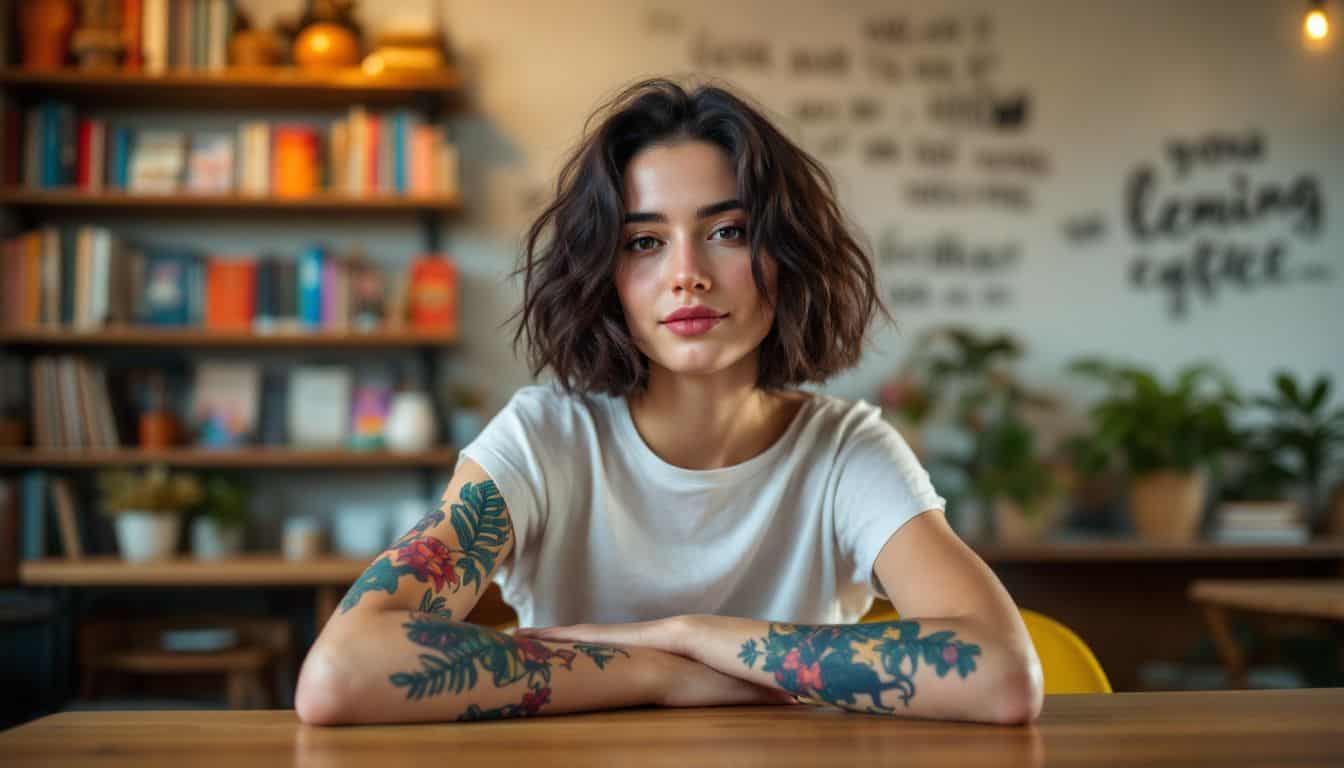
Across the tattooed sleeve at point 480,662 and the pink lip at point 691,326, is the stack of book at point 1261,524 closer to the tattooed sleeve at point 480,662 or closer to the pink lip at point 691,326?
the pink lip at point 691,326

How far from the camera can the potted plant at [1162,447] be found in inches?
159

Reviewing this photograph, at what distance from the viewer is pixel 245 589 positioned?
13.3 feet

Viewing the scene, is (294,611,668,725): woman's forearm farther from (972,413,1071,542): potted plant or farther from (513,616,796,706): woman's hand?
(972,413,1071,542): potted plant

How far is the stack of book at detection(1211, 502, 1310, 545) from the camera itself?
4.04 metres

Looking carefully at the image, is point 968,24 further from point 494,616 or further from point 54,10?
point 494,616

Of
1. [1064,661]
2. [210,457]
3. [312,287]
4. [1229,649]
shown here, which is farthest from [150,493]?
[1229,649]

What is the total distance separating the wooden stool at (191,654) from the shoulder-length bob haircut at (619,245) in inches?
91.9

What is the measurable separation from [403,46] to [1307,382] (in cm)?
354

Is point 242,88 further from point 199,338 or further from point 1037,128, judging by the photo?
point 1037,128

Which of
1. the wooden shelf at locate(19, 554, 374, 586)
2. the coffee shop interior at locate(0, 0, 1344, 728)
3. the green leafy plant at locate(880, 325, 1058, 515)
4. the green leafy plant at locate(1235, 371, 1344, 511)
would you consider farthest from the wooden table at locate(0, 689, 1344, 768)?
the green leafy plant at locate(1235, 371, 1344, 511)

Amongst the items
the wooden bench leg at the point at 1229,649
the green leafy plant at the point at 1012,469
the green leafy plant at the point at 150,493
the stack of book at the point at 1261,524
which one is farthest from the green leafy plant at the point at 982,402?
the green leafy plant at the point at 150,493

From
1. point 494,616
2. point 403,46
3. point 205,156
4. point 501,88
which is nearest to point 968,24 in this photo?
point 501,88

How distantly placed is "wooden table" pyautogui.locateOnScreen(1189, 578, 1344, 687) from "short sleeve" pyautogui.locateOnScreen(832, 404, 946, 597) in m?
1.44

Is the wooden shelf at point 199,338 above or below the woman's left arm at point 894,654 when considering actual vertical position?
above
